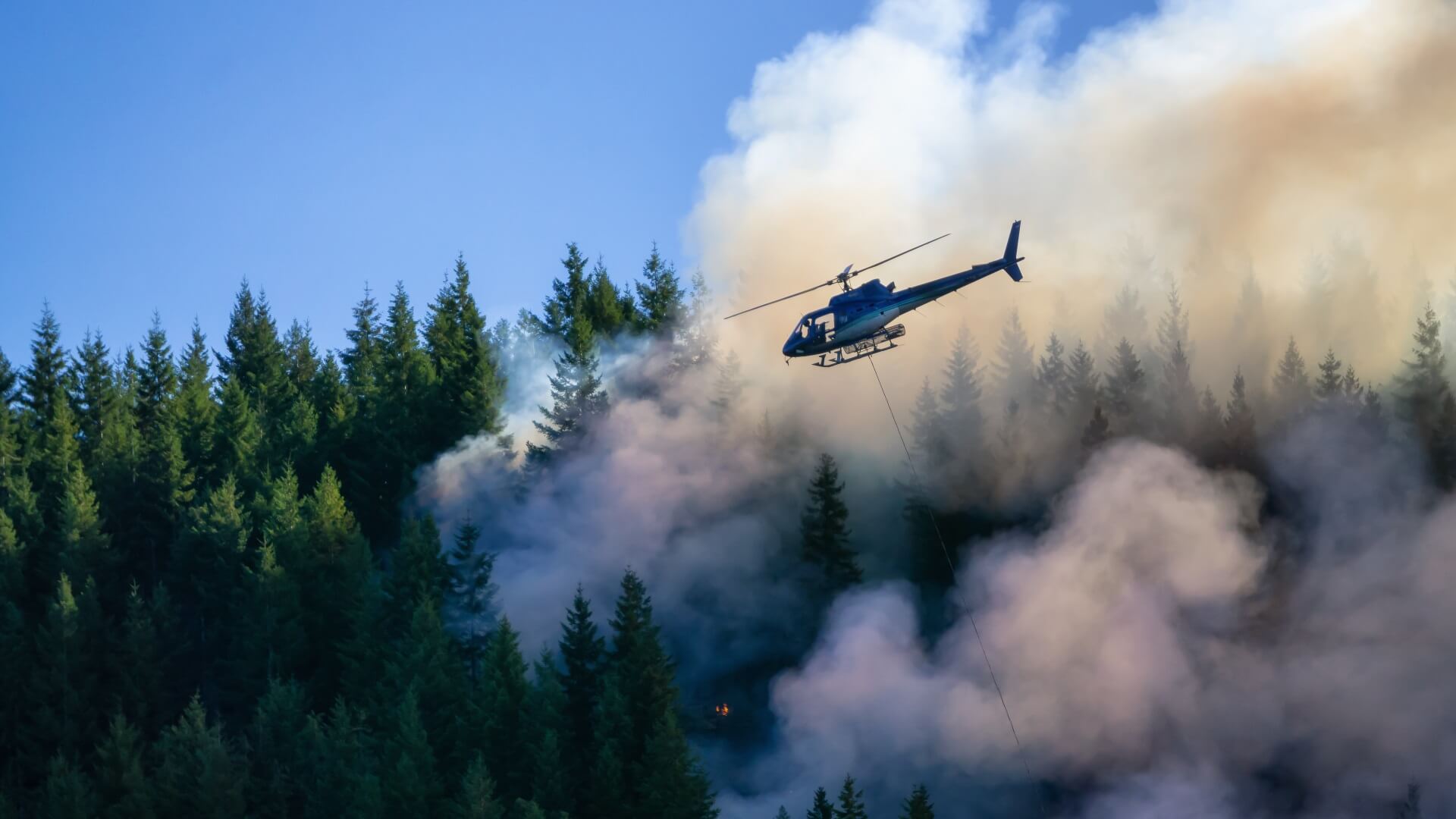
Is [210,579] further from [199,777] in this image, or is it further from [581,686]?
[581,686]

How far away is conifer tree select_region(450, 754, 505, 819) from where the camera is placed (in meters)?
51.1

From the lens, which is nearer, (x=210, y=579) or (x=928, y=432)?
(x=210, y=579)

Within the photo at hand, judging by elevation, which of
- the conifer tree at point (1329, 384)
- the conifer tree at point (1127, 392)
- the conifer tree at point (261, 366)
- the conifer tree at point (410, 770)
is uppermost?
the conifer tree at point (261, 366)

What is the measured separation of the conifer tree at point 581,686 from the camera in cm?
5766

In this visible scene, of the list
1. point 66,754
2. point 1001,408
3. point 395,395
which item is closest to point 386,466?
point 395,395

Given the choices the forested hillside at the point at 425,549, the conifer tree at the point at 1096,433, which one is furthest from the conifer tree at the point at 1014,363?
the conifer tree at the point at 1096,433

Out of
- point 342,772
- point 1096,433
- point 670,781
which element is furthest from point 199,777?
point 1096,433

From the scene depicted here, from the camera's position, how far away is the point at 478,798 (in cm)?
5125

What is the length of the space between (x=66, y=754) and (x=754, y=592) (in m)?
30.2

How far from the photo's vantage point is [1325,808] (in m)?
63.1

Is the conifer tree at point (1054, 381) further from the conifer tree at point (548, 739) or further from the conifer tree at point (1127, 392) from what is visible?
the conifer tree at point (548, 739)

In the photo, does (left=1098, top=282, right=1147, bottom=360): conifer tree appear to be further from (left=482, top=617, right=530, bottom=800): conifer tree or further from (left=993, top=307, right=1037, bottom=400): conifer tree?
(left=482, top=617, right=530, bottom=800): conifer tree

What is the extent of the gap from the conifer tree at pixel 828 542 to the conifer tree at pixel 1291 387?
938 inches

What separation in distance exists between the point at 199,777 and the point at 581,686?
46.0ft
